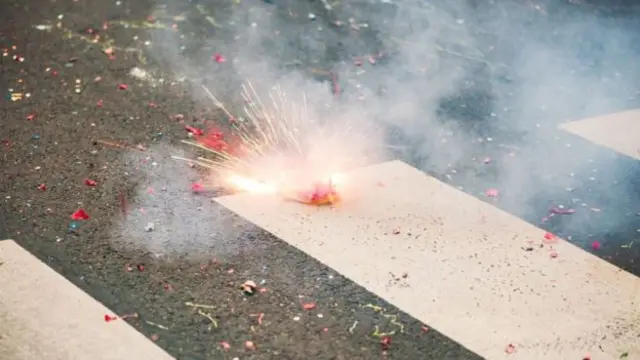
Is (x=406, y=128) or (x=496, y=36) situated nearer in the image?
(x=406, y=128)

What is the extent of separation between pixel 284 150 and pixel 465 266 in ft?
4.08

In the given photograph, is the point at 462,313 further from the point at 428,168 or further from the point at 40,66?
the point at 40,66

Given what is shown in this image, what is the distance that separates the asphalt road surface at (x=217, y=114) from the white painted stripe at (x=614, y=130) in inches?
3.9

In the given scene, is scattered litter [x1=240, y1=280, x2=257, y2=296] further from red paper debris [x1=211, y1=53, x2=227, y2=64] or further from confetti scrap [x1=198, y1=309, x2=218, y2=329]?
red paper debris [x1=211, y1=53, x2=227, y2=64]

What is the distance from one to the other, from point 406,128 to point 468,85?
72 cm

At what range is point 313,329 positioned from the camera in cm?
315

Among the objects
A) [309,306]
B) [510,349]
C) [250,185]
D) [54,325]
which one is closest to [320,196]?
[250,185]

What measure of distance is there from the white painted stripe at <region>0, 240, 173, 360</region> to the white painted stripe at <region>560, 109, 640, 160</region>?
2.70 m

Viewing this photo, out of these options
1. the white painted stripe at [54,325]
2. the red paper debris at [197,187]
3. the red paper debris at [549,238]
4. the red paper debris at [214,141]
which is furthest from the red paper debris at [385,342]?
the red paper debris at [214,141]

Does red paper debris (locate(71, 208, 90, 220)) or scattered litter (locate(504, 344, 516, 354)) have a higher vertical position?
scattered litter (locate(504, 344, 516, 354))

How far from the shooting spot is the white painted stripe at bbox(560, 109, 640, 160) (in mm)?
4621

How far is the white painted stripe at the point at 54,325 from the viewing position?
117 inches

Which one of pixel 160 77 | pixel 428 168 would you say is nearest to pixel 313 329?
pixel 428 168

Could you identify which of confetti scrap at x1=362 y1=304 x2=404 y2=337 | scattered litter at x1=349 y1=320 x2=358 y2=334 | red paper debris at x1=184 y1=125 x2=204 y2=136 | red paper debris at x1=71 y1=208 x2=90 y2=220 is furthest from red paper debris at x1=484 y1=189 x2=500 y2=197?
red paper debris at x1=71 y1=208 x2=90 y2=220
